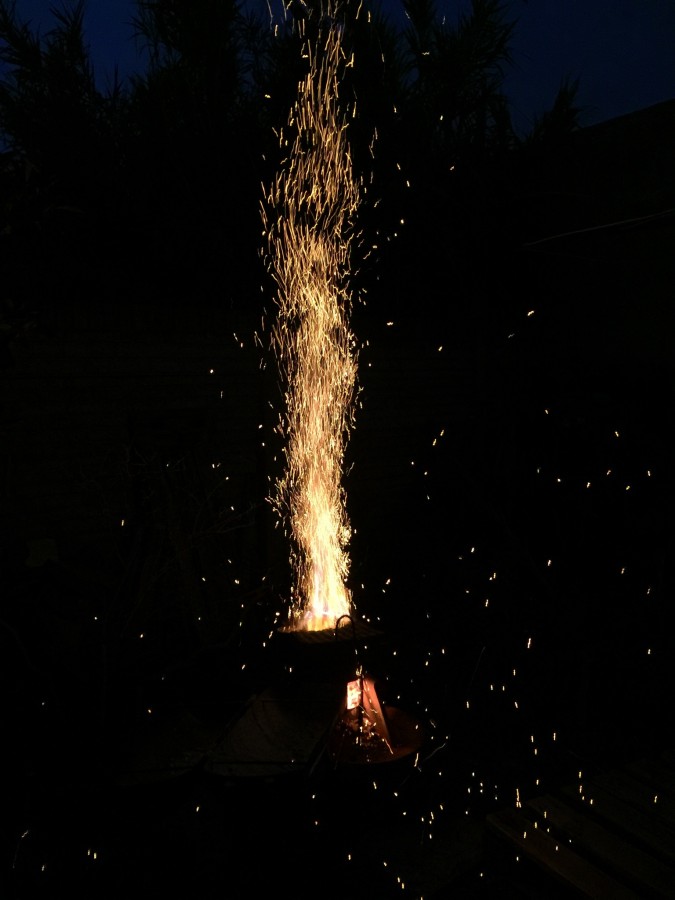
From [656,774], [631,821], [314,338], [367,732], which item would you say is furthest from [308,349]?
[631,821]

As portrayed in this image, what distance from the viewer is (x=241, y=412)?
19.0 ft

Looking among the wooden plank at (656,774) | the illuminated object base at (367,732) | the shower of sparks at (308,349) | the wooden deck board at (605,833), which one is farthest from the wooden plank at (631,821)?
the shower of sparks at (308,349)

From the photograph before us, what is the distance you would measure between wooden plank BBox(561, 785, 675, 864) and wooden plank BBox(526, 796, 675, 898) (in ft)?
0.11

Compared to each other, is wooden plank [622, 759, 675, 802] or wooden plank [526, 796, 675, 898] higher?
wooden plank [622, 759, 675, 802]

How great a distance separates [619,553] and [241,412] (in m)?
3.00

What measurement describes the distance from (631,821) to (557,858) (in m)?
0.42

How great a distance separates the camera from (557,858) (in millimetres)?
2791

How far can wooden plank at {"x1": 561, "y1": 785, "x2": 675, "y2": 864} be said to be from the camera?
9.30ft

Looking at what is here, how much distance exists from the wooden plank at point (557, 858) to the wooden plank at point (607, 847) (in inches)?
1.7

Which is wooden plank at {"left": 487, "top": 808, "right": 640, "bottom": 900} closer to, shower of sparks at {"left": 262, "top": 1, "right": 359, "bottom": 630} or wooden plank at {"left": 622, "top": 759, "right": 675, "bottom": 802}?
wooden plank at {"left": 622, "top": 759, "right": 675, "bottom": 802}

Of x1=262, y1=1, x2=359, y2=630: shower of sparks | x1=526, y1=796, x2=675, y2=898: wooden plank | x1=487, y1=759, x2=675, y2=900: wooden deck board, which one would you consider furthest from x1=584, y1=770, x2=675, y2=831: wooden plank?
x1=262, y1=1, x2=359, y2=630: shower of sparks

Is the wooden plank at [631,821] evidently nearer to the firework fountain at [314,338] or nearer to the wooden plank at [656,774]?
the wooden plank at [656,774]

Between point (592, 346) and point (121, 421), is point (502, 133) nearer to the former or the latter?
point (592, 346)

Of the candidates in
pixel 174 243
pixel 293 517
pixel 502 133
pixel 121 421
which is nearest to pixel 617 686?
pixel 293 517
